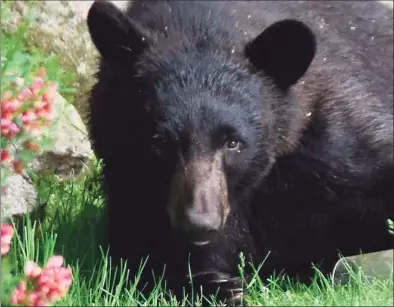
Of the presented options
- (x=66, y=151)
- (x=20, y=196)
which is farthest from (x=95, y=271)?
(x=66, y=151)

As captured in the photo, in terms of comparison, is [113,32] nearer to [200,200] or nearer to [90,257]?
[200,200]

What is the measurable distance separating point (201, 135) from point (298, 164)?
75 cm

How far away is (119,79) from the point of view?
14.9 ft

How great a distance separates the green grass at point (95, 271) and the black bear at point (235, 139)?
18 cm

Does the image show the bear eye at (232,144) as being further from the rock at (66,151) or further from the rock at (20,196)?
the rock at (66,151)

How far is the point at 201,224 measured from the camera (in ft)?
12.8

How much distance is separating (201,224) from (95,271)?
2.87 ft

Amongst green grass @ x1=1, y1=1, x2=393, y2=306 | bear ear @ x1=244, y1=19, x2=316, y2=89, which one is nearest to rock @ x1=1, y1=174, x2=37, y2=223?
green grass @ x1=1, y1=1, x2=393, y2=306

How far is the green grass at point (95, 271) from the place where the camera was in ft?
12.9

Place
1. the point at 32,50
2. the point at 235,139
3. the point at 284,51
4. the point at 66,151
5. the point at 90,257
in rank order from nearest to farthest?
1. the point at 235,139
2. the point at 284,51
3. the point at 90,257
4. the point at 66,151
5. the point at 32,50

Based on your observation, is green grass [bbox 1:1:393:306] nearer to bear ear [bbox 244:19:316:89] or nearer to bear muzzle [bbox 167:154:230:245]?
bear muzzle [bbox 167:154:230:245]

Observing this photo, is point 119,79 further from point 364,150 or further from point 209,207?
point 364,150

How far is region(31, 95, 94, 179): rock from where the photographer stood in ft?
19.3

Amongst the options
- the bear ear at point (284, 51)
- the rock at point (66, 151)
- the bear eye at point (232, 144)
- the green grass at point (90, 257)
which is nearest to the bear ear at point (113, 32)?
the green grass at point (90, 257)
